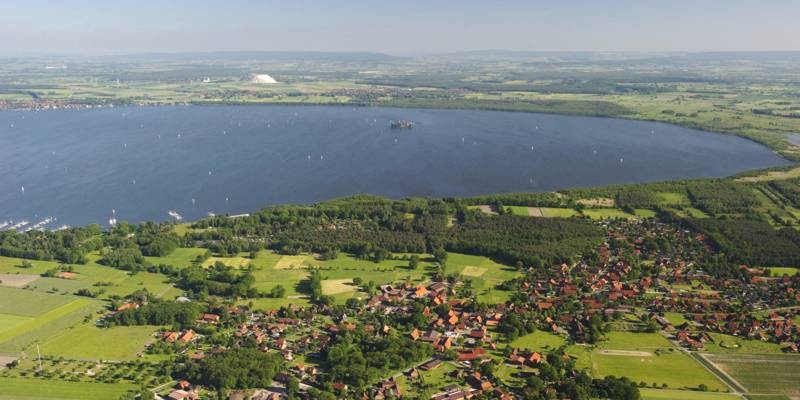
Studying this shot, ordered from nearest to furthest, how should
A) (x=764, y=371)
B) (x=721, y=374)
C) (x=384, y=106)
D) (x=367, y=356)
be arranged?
(x=721, y=374) < (x=764, y=371) < (x=367, y=356) < (x=384, y=106)

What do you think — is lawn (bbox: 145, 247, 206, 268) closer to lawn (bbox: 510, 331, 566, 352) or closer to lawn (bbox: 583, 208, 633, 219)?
lawn (bbox: 510, 331, 566, 352)

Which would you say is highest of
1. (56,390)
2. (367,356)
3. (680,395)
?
(367,356)

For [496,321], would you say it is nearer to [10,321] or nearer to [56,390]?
[56,390]

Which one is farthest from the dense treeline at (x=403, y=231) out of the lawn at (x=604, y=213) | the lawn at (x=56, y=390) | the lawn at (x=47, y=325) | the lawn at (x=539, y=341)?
the lawn at (x=56, y=390)

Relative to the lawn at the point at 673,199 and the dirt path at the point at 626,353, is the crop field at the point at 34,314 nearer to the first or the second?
the dirt path at the point at 626,353

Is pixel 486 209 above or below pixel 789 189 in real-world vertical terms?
below

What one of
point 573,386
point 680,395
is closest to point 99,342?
point 573,386

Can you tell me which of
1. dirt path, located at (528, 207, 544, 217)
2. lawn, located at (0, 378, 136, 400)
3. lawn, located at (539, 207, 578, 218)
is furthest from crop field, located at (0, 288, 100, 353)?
lawn, located at (539, 207, 578, 218)
